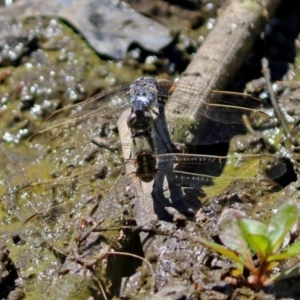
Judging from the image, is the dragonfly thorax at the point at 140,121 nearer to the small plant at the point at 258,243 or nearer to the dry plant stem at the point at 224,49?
the dry plant stem at the point at 224,49

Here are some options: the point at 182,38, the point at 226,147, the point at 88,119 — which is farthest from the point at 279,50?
the point at 88,119

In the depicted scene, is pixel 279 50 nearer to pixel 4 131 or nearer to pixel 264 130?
pixel 264 130

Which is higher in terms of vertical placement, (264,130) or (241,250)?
(241,250)

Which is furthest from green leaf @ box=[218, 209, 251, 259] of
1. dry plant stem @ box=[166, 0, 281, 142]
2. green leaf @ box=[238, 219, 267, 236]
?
dry plant stem @ box=[166, 0, 281, 142]

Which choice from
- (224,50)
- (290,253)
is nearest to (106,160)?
(224,50)

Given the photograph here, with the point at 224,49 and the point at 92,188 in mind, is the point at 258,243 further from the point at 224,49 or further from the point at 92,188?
the point at 224,49

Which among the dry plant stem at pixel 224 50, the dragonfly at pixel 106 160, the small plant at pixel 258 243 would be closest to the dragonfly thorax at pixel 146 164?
the dragonfly at pixel 106 160

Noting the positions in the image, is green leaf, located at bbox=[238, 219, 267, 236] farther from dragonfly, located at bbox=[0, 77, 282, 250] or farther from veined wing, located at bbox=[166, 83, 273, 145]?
veined wing, located at bbox=[166, 83, 273, 145]
